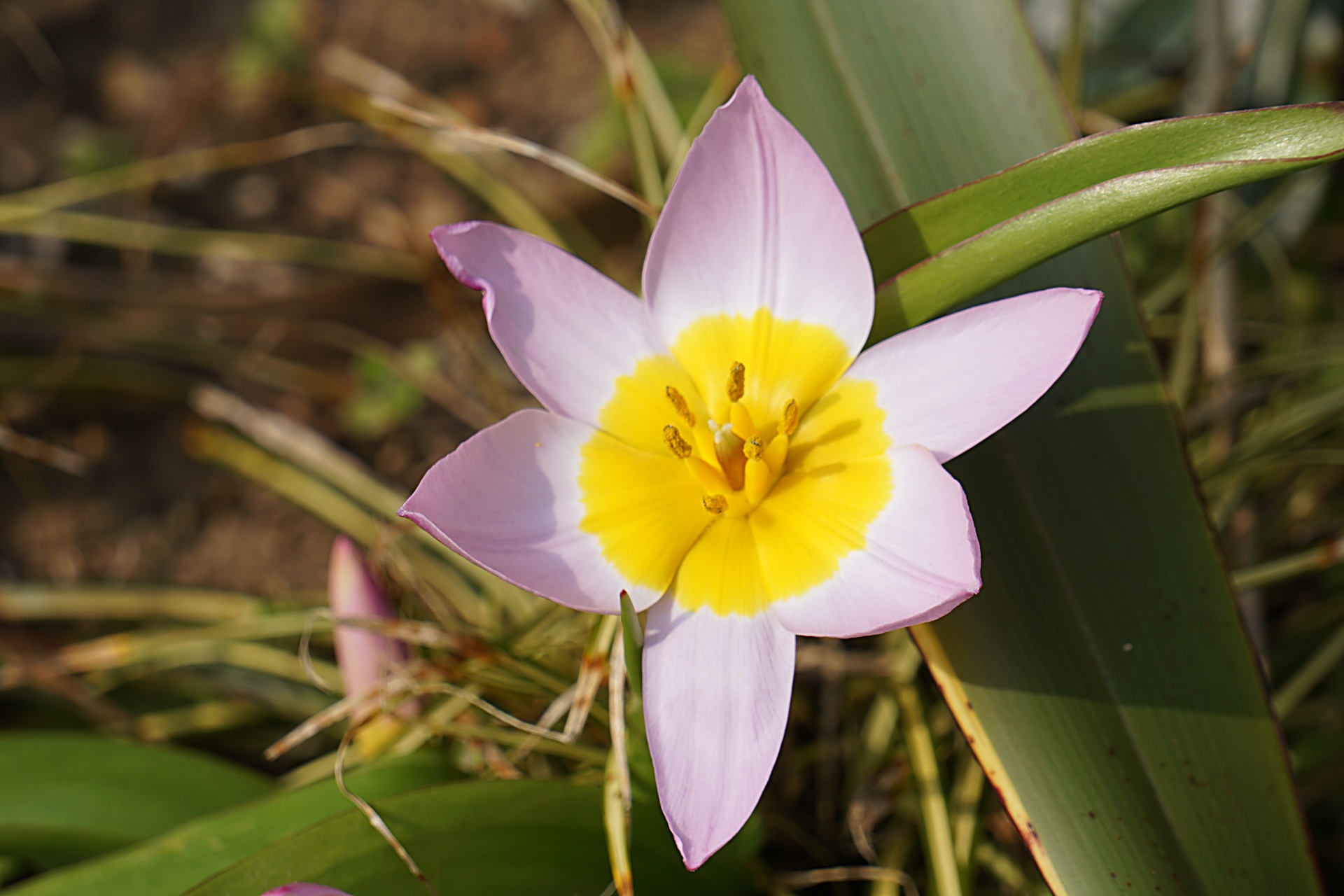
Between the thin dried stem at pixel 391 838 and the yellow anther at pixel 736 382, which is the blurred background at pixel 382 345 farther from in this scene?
the yellow anther at pixel 736 382

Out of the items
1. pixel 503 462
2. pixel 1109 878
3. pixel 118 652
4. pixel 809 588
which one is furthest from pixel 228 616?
pixel 1109 878

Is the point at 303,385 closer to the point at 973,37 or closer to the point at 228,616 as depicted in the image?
the point at 228,616

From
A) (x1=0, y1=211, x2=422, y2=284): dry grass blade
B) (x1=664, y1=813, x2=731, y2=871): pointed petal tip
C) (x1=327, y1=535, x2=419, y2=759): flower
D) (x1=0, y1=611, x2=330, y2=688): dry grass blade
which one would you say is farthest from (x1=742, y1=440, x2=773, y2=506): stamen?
(x1=0, y1=211, x2=422, y2=284): dry grass blade

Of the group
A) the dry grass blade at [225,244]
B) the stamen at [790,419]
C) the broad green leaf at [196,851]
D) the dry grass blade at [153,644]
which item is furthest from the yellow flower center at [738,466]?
the dry grass blade at [225,244]

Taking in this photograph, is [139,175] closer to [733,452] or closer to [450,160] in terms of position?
[450,160]

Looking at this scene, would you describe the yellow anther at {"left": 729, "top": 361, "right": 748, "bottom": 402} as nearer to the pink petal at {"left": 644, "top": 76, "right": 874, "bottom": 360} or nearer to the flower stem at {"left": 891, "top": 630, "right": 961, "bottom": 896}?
the pink petal at {"left": 644, "top": 76, "right": 874, "bottom": 360}

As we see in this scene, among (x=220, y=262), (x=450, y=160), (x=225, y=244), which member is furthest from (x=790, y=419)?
(x=220, y=262)
